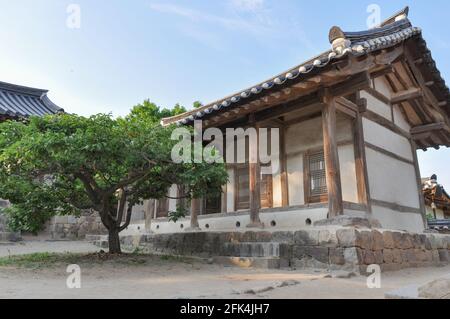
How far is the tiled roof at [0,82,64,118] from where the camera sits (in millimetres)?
16111

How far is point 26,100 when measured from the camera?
17.8 m

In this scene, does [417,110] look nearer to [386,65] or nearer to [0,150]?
[386,65]

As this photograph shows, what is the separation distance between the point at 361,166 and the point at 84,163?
633 cm

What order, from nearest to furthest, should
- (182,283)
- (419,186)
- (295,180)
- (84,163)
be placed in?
(182,283), (84,163), (295,180), (419,186)

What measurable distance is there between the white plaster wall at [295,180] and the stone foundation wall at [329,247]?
→ 2.14 meters

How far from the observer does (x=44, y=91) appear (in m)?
18.7

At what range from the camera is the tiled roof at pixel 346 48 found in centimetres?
667

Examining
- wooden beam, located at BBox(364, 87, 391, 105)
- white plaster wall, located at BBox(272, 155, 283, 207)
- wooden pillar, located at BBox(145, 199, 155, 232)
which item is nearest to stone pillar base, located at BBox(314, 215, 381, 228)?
white plaster wall, located at BBox(272, 155, 283, 207)

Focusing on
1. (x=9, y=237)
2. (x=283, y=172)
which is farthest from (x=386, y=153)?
(x=9, y=237)

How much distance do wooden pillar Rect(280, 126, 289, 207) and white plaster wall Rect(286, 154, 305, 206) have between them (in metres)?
0.09

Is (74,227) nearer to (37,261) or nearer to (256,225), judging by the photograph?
(37,261)

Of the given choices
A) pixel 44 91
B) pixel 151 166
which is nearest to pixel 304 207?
pixel 151 166

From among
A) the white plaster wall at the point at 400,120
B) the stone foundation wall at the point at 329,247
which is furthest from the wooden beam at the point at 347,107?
the white plaster wall at the point at 400,120

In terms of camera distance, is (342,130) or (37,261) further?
(342,130)
